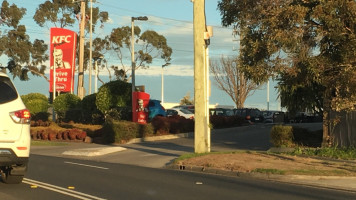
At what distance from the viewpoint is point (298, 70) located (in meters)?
15.8

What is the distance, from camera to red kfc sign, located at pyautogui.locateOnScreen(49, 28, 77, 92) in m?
40.0

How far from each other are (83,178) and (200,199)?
4095mm

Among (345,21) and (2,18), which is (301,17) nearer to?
(345,21)

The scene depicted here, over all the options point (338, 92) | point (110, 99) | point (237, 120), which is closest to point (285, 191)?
point (338, 92)

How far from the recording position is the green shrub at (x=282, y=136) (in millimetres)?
20125

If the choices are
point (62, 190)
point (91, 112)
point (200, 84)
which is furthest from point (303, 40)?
point (91, 112)

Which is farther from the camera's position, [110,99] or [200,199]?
[110,99]

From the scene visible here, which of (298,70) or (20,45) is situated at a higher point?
(20,45)

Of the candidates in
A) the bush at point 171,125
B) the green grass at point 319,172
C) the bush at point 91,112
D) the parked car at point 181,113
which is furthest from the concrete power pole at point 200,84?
the parked car at point 181,113

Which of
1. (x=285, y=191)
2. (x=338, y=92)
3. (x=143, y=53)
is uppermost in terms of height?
(x=143, y=53)

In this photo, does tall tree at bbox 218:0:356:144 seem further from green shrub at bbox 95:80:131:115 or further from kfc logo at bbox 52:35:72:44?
kfc logo at bbox 52:35:72:44

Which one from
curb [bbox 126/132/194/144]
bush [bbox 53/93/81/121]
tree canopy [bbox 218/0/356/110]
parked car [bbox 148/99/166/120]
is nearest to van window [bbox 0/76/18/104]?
tree canopy [bbox 218/0/356/110]

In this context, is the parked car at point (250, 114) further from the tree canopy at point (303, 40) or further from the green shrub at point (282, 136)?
the tree canopy at point (303, 40)

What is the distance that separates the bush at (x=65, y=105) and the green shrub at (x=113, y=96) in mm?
6087
